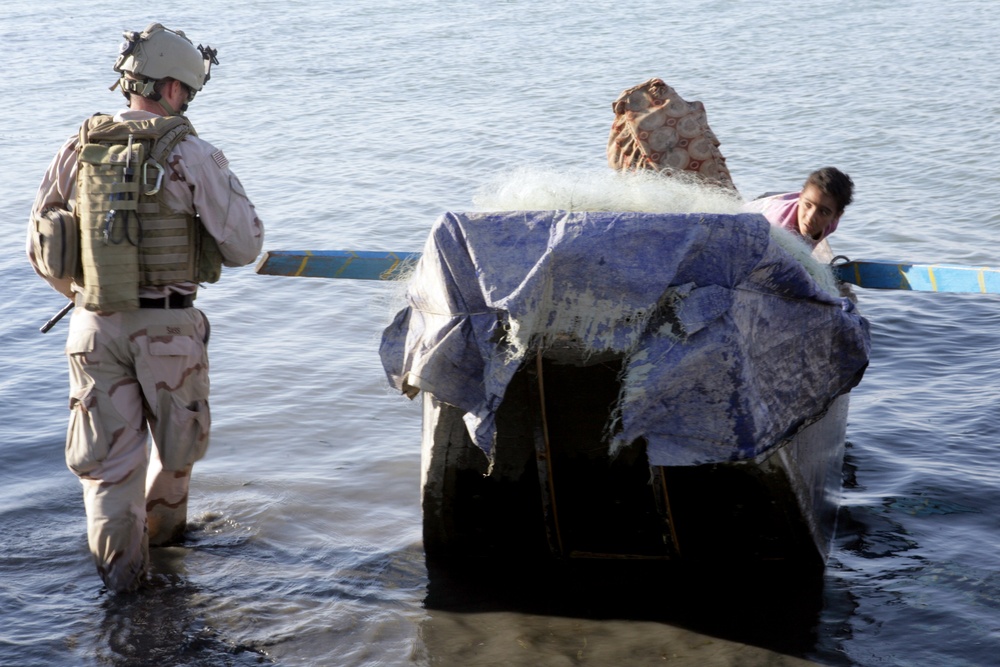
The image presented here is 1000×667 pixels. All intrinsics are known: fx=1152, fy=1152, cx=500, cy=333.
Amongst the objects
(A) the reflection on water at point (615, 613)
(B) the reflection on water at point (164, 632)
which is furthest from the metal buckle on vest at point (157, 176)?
(A) the reflection on water at point (615, 613)

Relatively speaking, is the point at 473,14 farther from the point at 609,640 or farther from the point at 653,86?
the point at 609,640

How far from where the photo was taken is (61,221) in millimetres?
4160

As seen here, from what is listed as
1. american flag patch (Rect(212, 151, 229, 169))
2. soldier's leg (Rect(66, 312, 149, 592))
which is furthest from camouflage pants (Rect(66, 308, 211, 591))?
american flag patch (Rect(212, 151, 229, 169))

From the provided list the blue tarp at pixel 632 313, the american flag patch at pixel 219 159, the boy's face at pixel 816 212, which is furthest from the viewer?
the boy's face at pixel 816 212

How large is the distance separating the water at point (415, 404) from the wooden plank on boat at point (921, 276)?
1.09 metres

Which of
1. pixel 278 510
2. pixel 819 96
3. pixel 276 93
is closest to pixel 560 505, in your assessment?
pixel 278 510

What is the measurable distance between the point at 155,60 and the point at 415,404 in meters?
3.08

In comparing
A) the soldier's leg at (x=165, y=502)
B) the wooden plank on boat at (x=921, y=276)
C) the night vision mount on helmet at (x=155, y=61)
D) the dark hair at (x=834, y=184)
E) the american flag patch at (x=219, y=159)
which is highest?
the night vision mount on helmet at (x=155, y=61)

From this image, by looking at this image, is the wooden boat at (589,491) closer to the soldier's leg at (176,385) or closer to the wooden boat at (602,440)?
the wooden boat at (602,440)

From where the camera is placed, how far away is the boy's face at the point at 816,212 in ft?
16.7

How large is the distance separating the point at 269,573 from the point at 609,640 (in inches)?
57.6

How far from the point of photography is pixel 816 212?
16.9 feet

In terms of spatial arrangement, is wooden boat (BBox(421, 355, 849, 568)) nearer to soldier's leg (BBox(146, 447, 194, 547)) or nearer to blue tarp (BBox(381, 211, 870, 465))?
blue tarp (BBox(381, 211, 870, 465))

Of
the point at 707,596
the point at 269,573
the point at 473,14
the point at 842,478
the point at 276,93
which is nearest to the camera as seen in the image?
the point at 707,596
